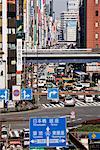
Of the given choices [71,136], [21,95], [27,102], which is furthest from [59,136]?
[27,102]

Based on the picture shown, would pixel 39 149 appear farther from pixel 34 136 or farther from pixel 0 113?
pixel 0 113

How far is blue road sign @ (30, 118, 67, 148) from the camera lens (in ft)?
62.6

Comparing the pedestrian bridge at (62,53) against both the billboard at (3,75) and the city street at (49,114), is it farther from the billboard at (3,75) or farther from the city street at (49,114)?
the city street at (49,114)

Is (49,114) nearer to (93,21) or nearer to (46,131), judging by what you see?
(46,131)

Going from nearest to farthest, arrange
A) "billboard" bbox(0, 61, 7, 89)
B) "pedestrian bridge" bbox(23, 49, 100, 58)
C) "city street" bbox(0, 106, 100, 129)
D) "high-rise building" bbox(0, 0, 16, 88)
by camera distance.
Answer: "city street" bbox(0, 106, 100, 129), "billboard" bbox(0, 61, 7, 89), "high-rise building" bbox(0, 0, 16, 88), "pedestrian bridge" bbox(23, 49, 100, 58)

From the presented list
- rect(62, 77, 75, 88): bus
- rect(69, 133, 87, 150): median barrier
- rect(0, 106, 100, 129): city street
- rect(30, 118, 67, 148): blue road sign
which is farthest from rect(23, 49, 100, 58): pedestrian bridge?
rect(30, 118, 67, 148): blue road sign

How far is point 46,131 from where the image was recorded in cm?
1916

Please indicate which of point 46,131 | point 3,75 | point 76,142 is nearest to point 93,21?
point 3,75

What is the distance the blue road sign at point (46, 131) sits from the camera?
1909 centimetres

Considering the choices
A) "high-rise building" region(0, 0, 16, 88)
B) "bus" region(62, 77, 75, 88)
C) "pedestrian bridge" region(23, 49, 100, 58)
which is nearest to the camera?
"high-rise building" region(0, 0, 16, 88)

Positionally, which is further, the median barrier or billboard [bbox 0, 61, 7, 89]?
billboard [bbox 0, 61, 7, 89]

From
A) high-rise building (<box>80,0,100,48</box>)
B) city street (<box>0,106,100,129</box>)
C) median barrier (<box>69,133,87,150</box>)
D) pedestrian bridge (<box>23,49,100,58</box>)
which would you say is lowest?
city street (<box>0,106,100,129</box>)

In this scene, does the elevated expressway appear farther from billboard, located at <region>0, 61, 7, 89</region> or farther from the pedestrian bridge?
billboard, located at <region>0, 61, 7, 89</region>

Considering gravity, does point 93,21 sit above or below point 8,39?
above
